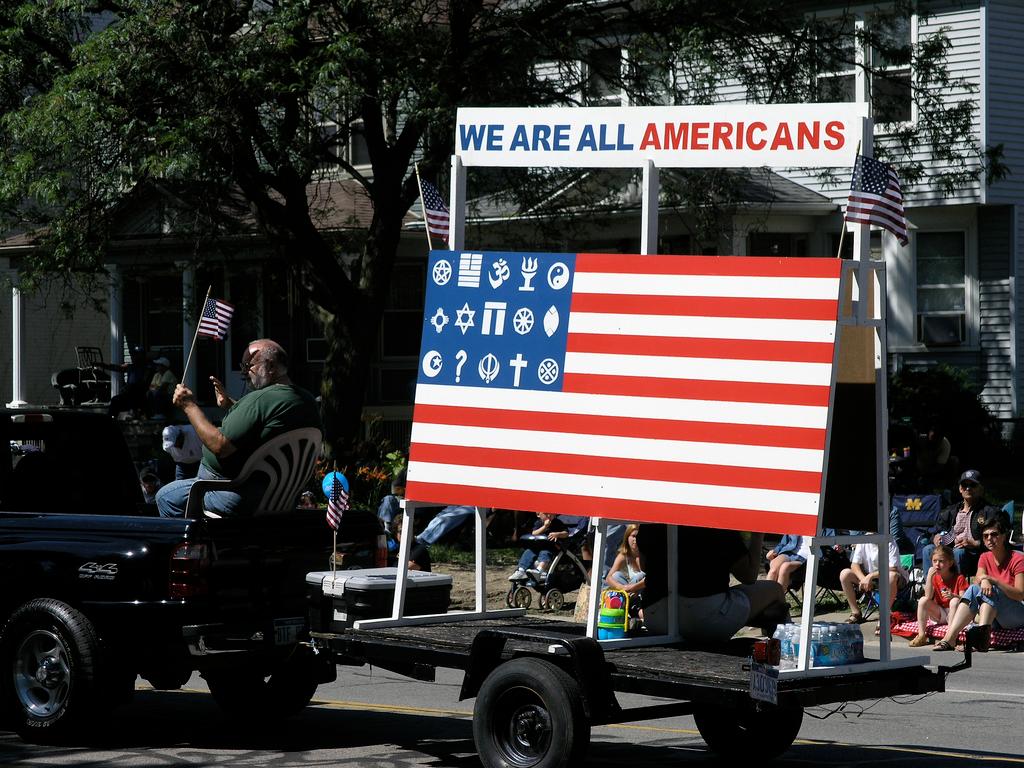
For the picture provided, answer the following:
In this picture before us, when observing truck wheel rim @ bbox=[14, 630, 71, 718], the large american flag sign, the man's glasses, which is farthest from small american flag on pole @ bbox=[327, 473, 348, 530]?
truck wheel rim @ bbox=[14, 630, 71, 718]

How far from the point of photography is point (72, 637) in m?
8.73

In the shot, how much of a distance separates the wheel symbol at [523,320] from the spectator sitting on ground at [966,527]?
26.7ft

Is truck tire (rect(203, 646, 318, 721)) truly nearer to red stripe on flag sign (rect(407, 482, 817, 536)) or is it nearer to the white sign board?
red stripe on flag sign (rect(407, 482, 817, 536))

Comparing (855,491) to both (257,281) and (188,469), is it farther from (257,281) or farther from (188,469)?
(257,281)

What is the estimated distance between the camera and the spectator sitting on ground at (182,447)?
22.0 metres

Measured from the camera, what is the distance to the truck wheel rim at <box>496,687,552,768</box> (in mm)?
7547

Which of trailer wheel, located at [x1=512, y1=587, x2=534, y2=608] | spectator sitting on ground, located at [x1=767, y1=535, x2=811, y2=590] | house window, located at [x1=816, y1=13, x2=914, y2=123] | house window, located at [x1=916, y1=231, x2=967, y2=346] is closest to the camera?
spectator sitting on ground, located at [x1=767, y1=535, x2=811, y2=590]

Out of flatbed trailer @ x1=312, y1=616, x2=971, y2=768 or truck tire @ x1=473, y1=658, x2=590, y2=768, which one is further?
truck tire @ x1=473, y1=658, x2=590, y2=768

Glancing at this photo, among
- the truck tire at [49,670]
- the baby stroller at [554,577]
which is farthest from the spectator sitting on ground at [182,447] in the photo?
the truck tire at [49,670]

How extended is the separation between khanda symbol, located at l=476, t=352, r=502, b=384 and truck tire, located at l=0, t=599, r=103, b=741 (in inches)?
104

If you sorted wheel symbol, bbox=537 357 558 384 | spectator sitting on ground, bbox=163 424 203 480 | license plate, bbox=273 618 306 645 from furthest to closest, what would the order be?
spectator sitting on ground, bbox=163 424 203 480 → license plate, bbox=273 618 306 645 → wheel symbol, bbox=537 357 558 384

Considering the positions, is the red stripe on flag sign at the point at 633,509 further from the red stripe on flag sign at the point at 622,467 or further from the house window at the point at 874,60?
the house window at the point at 874,60

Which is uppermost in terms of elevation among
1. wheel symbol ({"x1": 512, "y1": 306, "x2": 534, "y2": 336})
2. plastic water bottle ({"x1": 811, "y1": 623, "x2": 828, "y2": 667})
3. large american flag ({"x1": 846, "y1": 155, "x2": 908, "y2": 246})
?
large american flag ({"x1": 846, "y1": 155, "x2": 908, "y2": 246})

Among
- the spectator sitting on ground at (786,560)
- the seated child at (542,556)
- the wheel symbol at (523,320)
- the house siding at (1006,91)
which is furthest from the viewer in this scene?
the house siding at (1006,91)
